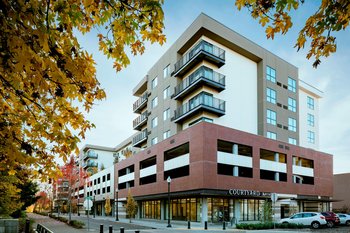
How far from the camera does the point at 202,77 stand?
38094 millimetres

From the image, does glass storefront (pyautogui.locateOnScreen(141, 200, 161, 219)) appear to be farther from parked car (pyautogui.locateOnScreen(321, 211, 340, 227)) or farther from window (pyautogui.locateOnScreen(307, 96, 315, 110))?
window (pyautogui.locateOnScreen(307, 96, 315, 110))

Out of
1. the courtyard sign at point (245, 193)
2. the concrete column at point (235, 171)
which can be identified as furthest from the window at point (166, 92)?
the courtyard sign at point (245, 193)

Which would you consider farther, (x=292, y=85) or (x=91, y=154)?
(x=91, y=154)

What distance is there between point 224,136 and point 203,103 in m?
4.35

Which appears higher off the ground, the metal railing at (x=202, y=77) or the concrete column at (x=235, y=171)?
the metal railing at (x=202, y=77)

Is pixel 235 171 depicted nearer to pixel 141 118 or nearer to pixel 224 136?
pixel 224 136

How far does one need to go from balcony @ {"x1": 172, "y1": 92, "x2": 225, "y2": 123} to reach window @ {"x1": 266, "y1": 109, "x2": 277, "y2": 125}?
30.9 feet

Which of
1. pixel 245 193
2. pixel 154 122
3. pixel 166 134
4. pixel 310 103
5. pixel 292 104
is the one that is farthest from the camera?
pixel 310 103

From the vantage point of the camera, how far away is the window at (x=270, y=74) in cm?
4780

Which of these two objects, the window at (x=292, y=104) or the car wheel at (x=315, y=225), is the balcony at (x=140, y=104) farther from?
the car wheel at (x=315, y=225)

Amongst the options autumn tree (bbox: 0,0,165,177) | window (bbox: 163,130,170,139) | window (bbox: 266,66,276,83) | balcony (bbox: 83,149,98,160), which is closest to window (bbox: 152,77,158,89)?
window (bbox: 163,130,170,139)

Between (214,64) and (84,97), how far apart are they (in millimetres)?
36429

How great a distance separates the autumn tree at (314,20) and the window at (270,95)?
4264 cm

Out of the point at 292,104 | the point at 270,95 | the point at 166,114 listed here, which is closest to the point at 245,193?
the point at 166,114
